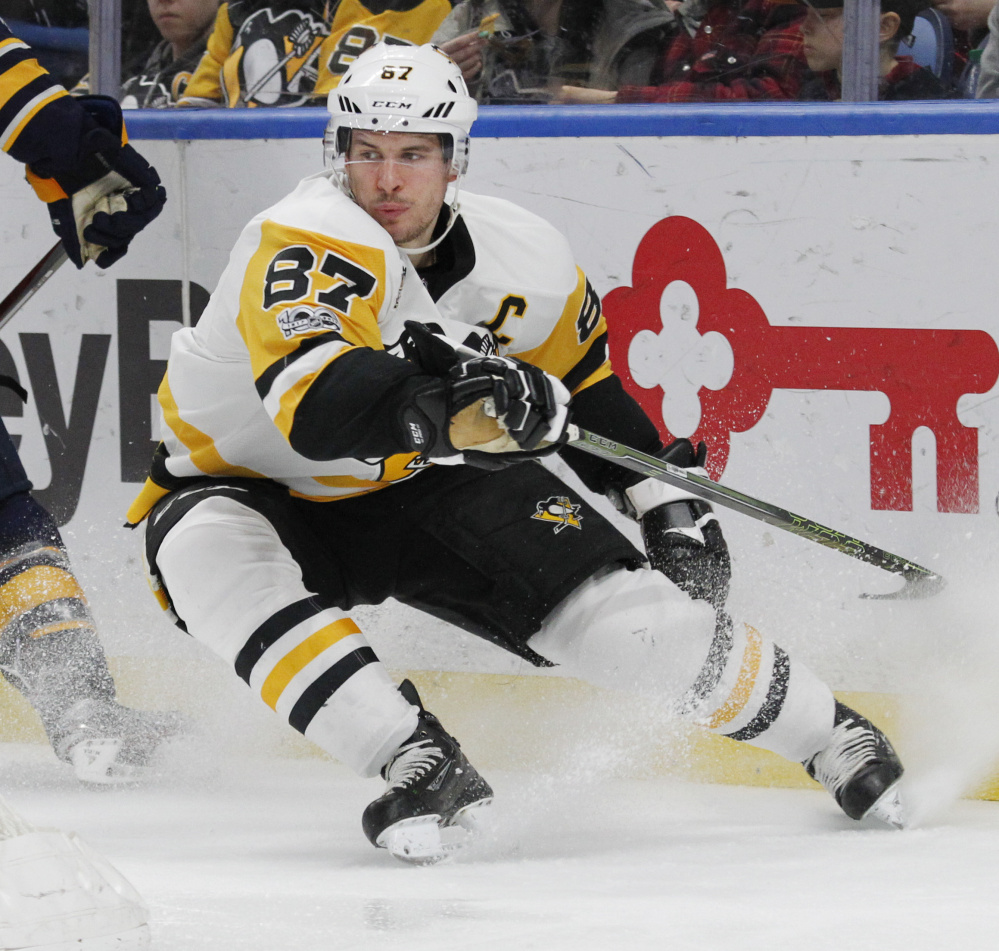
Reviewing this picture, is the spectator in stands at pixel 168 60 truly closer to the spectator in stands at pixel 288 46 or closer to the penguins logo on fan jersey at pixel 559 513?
the spectator in stands at pixel 288 46

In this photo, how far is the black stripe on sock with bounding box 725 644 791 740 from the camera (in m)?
2.04

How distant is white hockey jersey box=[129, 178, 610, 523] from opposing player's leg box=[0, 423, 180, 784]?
25 cm

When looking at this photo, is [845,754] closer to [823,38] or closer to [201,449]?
[201,449]

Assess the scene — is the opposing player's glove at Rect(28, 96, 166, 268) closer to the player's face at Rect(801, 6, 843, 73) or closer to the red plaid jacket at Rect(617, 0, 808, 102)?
the red plaid jacket at Rect(617, 0, 808, 102)

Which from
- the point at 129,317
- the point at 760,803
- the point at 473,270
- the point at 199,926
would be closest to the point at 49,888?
the point at 199,926

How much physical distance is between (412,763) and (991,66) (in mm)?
1509

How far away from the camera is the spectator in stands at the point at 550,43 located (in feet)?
8.74

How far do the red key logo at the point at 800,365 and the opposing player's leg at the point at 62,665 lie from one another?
101 cm

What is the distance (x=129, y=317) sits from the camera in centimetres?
284

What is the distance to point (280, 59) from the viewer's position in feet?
9.44

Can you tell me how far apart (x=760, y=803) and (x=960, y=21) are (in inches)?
52.5

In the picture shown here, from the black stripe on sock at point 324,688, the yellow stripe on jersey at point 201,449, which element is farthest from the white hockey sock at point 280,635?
the yellow stripe on jersey at point 201,449

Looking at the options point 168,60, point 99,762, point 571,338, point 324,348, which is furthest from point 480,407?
point 168,60

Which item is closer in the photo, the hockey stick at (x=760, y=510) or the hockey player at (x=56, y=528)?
the hockey stick at (x=760, y=510)
